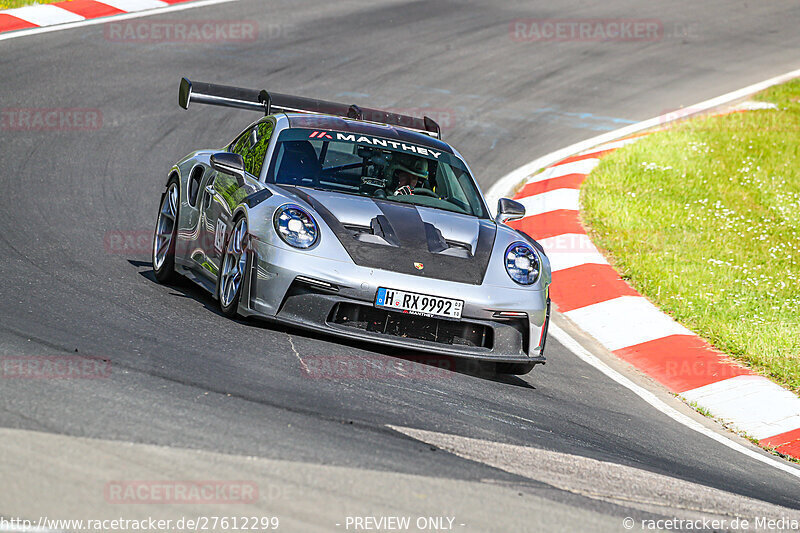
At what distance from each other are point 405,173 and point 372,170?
0.24m

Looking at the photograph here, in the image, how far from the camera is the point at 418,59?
16141mm

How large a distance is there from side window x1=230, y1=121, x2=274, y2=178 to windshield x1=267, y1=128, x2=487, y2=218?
135mm

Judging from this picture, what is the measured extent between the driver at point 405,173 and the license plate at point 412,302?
1.32 metres

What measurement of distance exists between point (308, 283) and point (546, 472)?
6.83 ft

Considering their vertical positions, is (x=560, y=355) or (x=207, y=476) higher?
(x=207, y=476)

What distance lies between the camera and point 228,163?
23.5 feet

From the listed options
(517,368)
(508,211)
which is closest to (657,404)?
(517,368)

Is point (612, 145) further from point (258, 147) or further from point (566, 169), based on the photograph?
point (258, 147)

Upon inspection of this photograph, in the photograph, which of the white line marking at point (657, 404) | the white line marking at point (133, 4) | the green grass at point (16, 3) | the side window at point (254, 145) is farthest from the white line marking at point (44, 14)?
the white line marking at point (657, 404)

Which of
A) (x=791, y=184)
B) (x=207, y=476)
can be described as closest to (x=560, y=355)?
(x=207, y=476)

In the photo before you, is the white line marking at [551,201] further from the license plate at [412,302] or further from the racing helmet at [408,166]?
the license plate at [412,302]

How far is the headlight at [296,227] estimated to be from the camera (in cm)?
641

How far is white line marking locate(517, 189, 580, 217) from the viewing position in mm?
11555

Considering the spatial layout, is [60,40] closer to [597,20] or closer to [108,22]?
[108,22]
